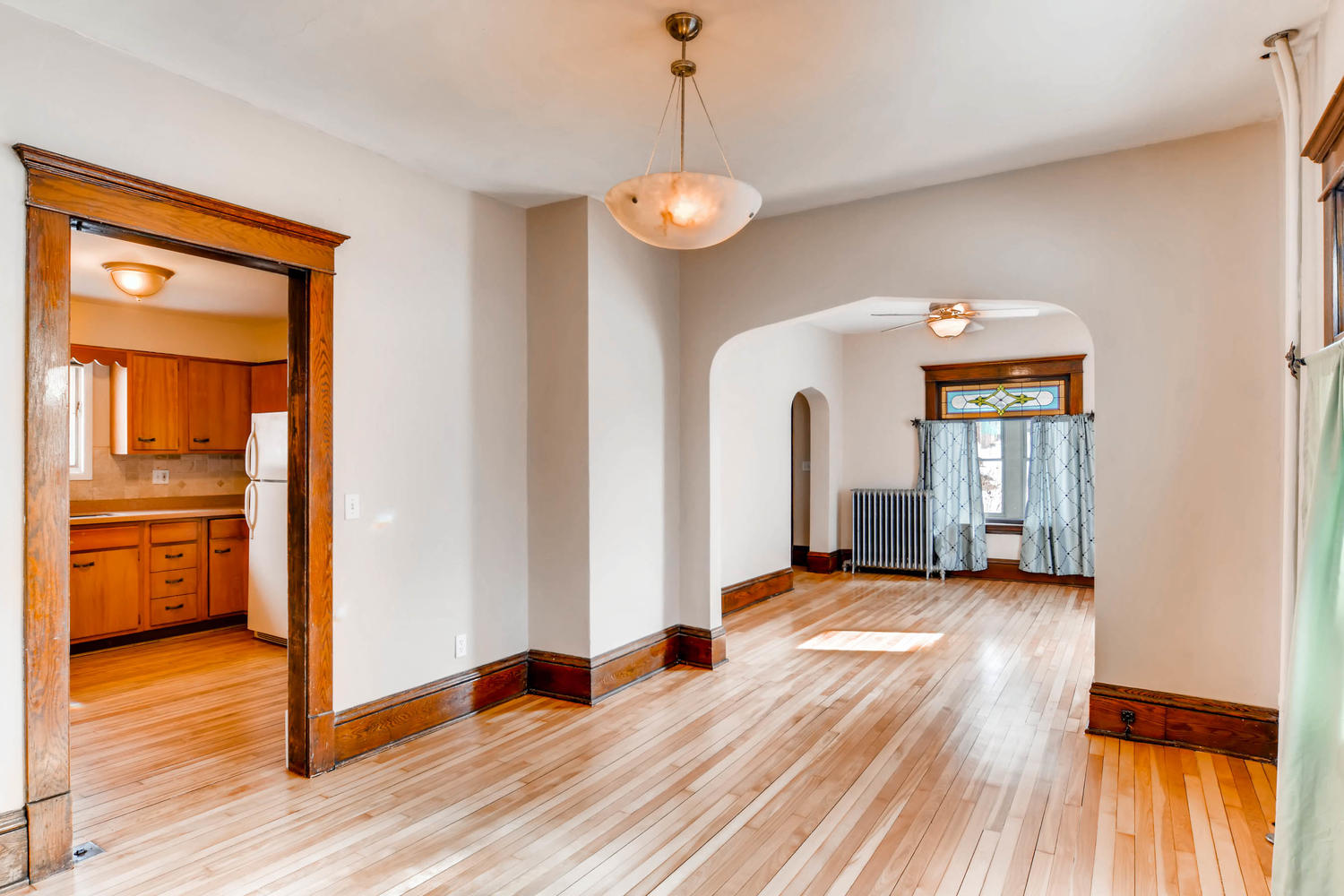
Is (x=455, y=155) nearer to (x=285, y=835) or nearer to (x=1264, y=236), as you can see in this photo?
(x=285, y=835)

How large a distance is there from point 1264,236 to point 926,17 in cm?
197

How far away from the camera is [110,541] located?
17.5 feet

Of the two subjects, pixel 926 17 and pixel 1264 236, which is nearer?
pixel 926 17

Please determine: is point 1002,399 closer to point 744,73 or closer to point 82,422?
point 744,73

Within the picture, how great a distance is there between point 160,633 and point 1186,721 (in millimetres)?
6556

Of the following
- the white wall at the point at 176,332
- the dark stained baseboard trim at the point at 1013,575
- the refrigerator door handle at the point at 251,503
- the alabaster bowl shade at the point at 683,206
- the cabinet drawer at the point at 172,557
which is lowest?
the dark stained baseboard trim at the point at 1013,575

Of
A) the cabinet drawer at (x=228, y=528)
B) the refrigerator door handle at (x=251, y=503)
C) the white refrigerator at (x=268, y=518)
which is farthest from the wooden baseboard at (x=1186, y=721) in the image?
the cabinet drawer at (x=228, y=528)

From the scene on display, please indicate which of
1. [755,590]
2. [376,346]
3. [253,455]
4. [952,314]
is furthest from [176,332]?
[952,314]

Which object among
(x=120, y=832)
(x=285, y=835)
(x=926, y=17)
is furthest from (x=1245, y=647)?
(x=120, y=832)

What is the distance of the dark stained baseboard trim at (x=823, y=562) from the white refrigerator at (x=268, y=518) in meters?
5.34

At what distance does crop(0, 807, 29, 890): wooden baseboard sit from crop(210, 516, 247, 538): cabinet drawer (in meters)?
3.93

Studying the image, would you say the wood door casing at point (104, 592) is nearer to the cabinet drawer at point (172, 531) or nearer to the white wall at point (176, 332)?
the cabinet drawer at point (172, 531)

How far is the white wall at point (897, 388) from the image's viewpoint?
7.82 meters

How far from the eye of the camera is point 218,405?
6371 millimetres
